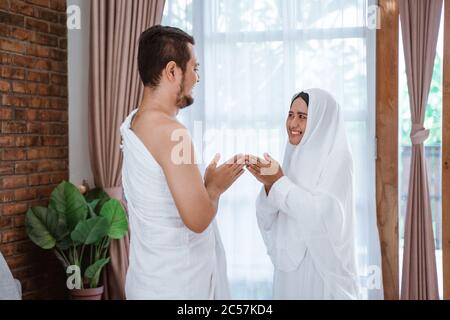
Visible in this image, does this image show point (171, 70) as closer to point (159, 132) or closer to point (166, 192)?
point (159, 132)

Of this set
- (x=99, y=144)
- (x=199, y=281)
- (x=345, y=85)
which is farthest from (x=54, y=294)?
(x=345, y=85)

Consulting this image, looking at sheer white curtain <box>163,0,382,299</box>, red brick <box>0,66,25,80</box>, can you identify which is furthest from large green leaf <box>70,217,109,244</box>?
red brick <box>0,66,25,80</box>

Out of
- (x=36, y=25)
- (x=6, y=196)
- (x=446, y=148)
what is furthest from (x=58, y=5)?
(x=446, y=148)

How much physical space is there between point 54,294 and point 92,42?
149 centimetres

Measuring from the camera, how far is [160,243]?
2205 mm

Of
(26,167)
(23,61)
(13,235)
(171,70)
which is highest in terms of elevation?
(23,61)

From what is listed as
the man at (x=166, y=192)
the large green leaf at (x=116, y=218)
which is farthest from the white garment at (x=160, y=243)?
the large green leaf at (x=116, y=218)

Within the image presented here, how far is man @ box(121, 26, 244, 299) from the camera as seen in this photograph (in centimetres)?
215

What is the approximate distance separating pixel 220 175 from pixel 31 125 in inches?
61.1

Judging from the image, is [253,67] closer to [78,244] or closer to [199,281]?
[78,244]

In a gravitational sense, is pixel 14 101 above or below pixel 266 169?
above

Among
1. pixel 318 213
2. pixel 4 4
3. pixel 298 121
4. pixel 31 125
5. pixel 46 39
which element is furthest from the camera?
pixel 46 39

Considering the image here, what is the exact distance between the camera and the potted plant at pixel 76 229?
3.33m

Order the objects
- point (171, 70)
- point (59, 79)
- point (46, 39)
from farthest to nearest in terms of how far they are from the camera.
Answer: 1. point (59, 79)
2. point (46, 39)
3. point (171, 70)
